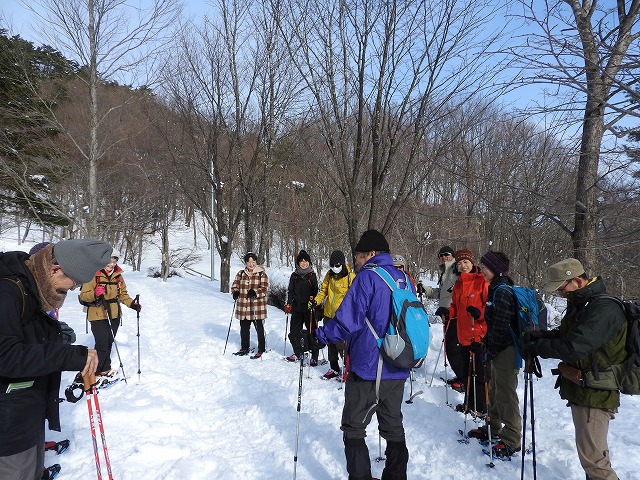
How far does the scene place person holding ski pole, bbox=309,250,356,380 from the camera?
20.4 ft

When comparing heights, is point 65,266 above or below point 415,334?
above

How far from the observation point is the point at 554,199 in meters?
5.37

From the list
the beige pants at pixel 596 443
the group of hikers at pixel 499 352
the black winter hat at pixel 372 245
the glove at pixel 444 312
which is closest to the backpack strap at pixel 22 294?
the group of hikers at pixel 499 352

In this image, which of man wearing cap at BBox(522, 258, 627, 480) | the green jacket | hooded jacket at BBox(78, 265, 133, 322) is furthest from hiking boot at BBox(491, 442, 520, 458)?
hooded jacket at BBox(78, 265, 133, 322)

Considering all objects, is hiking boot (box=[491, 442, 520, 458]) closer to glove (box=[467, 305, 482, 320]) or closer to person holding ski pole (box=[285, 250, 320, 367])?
glove (box=[467, 305, 482, 320])

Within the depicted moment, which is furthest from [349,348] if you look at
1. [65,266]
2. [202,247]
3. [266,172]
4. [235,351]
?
[202,247]

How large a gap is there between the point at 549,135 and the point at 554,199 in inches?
74.3

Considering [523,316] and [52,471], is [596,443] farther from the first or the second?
[52,471]

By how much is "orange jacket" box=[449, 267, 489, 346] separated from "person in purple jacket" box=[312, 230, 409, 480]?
2224 mm

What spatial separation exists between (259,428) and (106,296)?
3227 millimetres

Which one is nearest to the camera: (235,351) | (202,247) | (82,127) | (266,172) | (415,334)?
(415,334)

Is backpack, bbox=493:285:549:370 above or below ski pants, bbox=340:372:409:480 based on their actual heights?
above

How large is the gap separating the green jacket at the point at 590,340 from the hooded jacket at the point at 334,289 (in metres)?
3.36

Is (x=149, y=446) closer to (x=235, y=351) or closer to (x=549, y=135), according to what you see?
(x=235, y=351)
